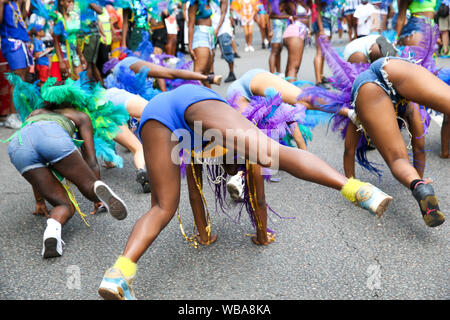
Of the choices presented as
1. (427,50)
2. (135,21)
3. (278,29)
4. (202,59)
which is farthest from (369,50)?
(135,21)

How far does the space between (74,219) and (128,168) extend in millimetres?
1236

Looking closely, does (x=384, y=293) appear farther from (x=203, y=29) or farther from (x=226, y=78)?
(x=226, y=78)

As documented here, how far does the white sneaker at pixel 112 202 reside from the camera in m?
2.87

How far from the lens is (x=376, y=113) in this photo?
9.55 ft

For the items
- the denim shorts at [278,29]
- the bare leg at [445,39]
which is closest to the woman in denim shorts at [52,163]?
the denim shorts at [278,29]

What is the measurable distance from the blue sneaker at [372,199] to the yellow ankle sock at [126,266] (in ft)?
3.47

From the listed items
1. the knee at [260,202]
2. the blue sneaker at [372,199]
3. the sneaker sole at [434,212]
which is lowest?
the knee at [260,202]

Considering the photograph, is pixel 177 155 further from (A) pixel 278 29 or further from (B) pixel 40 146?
(A) pixel 278 29

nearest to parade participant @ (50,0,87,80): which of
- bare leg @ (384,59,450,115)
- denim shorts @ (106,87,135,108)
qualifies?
denim shorts @ (106,87,135,108)

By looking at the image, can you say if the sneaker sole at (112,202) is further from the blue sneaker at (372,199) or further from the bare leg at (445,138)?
the bare leg at (445,138)

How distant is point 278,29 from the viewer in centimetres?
730

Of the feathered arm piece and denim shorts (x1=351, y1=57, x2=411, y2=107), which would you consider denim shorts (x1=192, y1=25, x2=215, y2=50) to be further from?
denim shorts (x1=351, y1=57, x2=411, y2=107)

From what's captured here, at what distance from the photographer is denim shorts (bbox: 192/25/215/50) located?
6.30 metres

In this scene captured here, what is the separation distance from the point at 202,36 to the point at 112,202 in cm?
397
